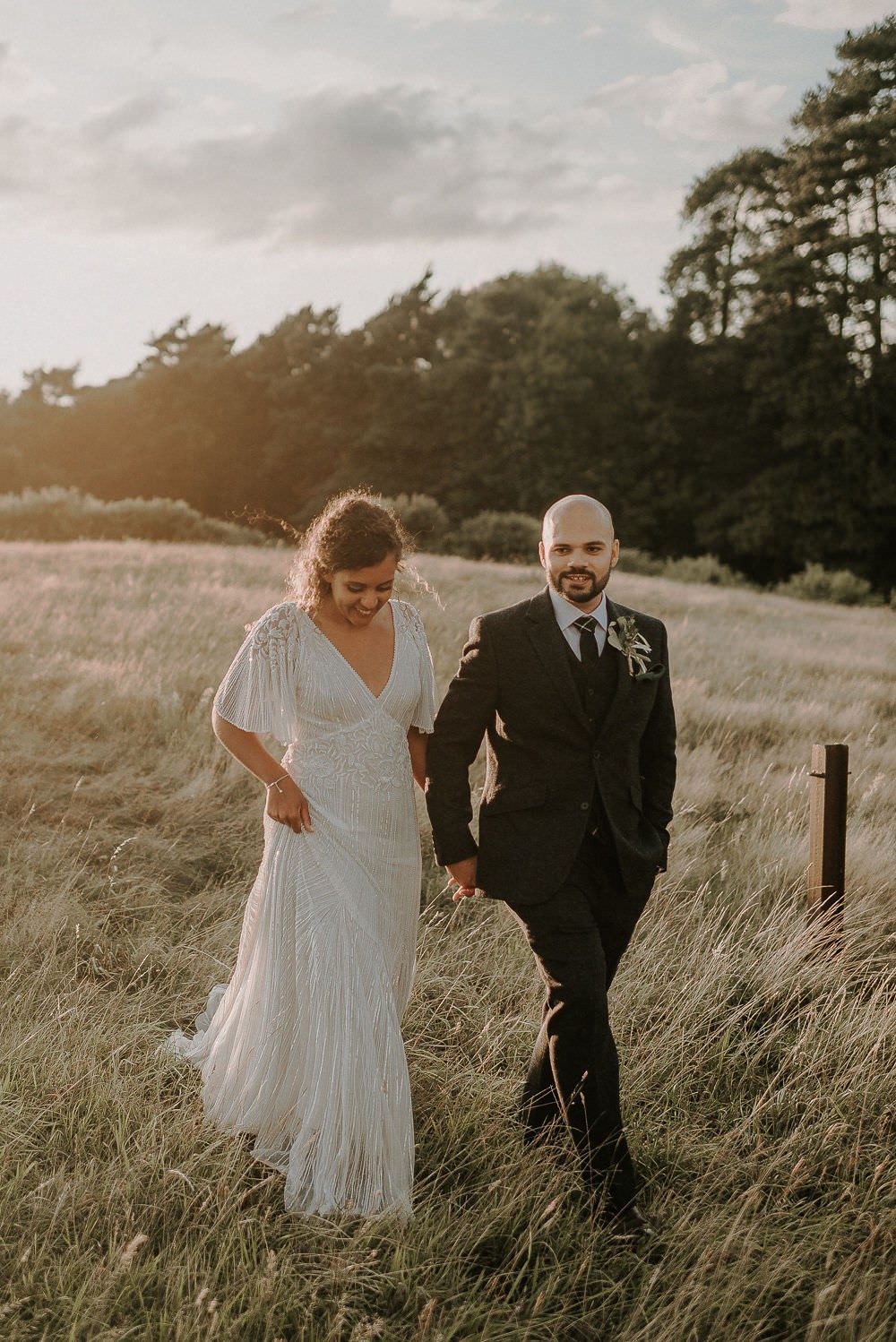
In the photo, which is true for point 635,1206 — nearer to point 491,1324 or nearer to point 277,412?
point 491,1324

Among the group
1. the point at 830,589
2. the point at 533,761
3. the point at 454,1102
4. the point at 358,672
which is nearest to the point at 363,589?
the point at 358,672

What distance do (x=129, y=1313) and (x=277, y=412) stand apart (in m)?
40.1

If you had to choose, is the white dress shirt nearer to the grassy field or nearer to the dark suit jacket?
the dark suit jacket

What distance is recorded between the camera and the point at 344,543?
3.18m

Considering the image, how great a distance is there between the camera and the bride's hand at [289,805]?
3.25 m

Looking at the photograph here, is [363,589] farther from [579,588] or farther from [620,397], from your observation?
[620,397]

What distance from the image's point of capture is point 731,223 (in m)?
37.4

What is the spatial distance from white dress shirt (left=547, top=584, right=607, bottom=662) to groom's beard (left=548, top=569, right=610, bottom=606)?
0.22 ft

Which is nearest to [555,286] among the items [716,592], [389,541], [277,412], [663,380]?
[663,380]

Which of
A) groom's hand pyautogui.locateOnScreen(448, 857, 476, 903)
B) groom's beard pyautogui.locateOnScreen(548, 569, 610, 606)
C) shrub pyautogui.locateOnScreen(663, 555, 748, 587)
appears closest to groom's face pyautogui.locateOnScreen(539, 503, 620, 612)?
groom's beard pyautogui.locateOnScreen(548, 569, 610, 606)

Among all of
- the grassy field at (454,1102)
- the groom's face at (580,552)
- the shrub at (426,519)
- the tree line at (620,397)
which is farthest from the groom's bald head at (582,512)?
the tree line at (620,397)

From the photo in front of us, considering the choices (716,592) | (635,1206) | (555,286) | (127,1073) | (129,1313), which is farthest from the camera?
(555,286)

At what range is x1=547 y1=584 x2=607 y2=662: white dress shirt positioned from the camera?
3223 millimetres

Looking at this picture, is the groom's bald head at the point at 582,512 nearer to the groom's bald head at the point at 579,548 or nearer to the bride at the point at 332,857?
the groom's bald head at the point at 579,548
